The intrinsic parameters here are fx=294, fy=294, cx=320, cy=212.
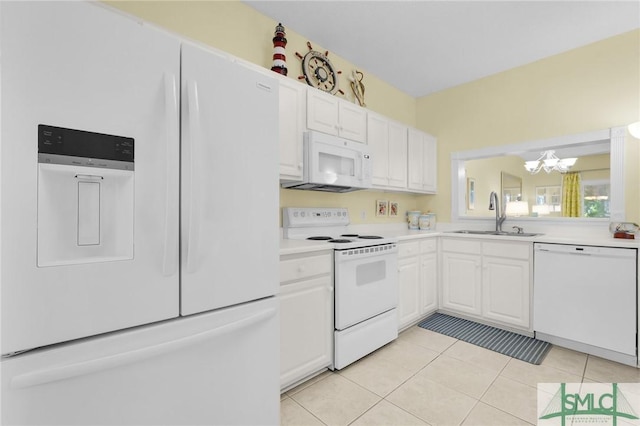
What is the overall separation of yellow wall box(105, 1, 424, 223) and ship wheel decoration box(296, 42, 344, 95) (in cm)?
7

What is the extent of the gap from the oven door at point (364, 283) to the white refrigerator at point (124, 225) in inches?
Result: 37.1

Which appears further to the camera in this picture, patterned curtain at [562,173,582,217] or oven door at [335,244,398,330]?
patterned curtain at [562,173,582,217]

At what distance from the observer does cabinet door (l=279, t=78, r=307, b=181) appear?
227 cm

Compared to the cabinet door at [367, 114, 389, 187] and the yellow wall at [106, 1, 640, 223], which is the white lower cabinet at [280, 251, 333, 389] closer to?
the yellow wall at [106, 1, 640, 223]

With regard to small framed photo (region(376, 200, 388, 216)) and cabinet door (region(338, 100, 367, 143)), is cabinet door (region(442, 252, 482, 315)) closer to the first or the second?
small framed photo (region(376, 200, 388, 216))

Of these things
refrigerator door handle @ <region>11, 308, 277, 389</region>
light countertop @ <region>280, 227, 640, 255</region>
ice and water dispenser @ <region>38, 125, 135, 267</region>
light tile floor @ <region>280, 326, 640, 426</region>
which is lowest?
light tile floor @ <region>280, 326, 640, 426</region>

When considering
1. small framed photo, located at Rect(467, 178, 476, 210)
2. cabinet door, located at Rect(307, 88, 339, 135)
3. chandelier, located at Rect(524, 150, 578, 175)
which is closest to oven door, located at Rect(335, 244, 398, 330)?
cabinet door, located at Rect(307, 88, 339, 135)

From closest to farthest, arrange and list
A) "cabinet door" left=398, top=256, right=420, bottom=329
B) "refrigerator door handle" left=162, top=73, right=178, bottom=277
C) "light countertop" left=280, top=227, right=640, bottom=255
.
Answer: "refrigerator door handle" left=162, top=73, right=178, bottom=277, "light countertop" left=280, top=227, right=640, bottom=255, "cabinet door" left=398, top=256, right=420, bottom=329

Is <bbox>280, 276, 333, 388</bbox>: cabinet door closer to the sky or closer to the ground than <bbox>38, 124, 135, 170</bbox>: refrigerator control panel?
closer to the ground

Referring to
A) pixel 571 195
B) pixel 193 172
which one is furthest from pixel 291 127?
pixel 571 195

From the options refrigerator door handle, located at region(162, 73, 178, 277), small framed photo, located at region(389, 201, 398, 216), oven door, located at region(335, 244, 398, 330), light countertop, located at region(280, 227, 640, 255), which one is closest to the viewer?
refrigerator door handle, located at region(162, 73, 178, 277)

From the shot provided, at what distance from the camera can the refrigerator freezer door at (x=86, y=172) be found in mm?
775

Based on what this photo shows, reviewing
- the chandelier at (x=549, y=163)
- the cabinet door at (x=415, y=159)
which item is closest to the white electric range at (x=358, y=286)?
the cabinet door at (x=415, y=159)

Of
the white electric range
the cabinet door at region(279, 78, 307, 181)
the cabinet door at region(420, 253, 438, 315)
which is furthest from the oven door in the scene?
the cabinet door at region(279, 78, 307, 181)
